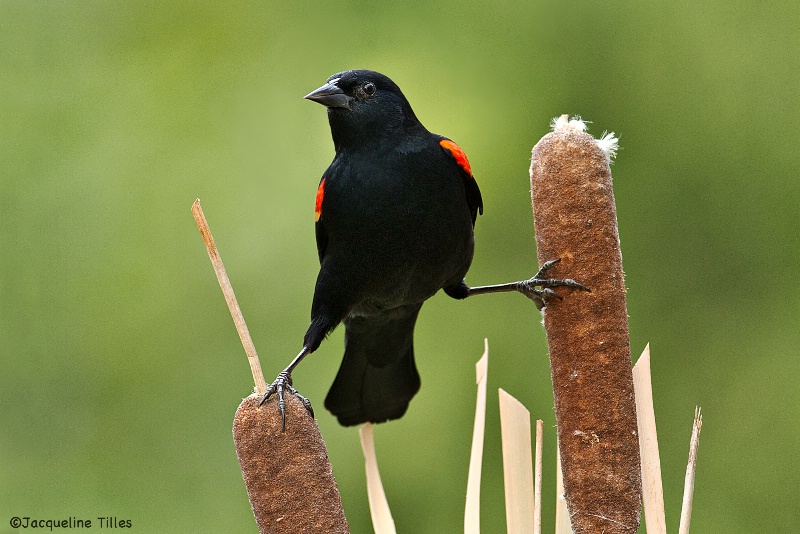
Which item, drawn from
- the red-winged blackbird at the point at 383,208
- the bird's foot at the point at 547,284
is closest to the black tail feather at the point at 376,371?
the red-winged blackbird at the point at 383,208

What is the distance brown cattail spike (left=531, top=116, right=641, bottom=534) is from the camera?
→ 131 cm

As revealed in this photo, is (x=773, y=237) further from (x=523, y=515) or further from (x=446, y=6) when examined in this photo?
(x=523, y=515)

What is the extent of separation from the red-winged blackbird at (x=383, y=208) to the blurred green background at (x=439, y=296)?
1161 mm

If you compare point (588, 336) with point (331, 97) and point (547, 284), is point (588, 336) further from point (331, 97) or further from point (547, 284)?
point (331, 97)

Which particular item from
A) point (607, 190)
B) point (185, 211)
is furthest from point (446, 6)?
point (607, 190)

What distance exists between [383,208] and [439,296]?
1571mm

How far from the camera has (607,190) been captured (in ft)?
4.56

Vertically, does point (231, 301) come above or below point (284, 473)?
above

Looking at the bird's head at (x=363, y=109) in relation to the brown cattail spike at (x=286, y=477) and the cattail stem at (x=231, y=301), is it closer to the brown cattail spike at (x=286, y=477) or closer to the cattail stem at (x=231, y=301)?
the cattail stem at (x=231, y=301)

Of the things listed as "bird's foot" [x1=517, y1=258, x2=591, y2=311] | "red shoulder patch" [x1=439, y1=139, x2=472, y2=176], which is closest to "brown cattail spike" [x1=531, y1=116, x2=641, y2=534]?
"bird's foot" [x1=517, y1=258, x2=591, y2=311]

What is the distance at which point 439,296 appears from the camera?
136 inches

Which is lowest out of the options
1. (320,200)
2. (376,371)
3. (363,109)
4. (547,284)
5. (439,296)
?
(547,284)

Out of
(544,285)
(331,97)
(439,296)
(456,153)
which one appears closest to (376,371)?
(456,153)

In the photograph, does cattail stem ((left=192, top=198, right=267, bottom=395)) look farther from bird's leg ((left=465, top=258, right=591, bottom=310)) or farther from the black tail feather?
the black tail feather
